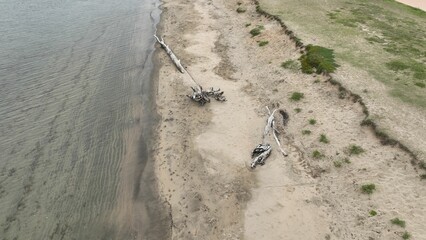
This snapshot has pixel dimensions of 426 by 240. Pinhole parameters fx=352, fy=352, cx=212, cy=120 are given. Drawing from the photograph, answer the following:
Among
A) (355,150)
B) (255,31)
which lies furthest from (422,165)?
(255,31)

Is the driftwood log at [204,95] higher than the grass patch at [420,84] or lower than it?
lower

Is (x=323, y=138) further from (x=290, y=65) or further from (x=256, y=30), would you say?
(x=256, y=30)

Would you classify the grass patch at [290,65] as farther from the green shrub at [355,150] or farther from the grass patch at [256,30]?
the green shrub at [355,150]

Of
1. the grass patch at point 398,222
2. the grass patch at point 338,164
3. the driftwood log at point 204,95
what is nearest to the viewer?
the grass patch at point 398,222

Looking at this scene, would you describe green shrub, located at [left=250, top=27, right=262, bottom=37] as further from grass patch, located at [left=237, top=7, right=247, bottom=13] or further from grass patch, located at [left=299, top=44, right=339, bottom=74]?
grass patch, located at [left=299, top=44, right=339, bottom=74]

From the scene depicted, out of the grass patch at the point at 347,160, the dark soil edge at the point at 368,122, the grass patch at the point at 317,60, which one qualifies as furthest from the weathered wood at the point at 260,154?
the grass patch at the point at 317,60
